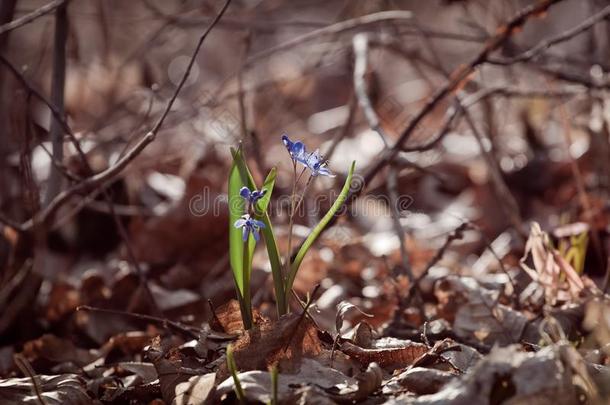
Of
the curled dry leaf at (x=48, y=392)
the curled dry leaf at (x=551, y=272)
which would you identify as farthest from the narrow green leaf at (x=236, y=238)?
the curled dry leaf at (x=551, y=272)

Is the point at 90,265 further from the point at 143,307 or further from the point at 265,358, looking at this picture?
the point at 265,358

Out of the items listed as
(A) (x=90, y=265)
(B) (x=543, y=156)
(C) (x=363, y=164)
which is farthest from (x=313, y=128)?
(A) (x=90, y=265)

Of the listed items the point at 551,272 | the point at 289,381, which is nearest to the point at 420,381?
the point at 289,381

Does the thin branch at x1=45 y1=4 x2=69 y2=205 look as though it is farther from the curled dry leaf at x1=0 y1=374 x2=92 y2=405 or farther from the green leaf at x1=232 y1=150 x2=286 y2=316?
the green leaf at x1=232 y1=150 x2=286 y2=316

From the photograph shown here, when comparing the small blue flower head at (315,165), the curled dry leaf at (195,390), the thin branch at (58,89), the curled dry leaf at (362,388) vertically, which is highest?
the thin branch at (58,89)

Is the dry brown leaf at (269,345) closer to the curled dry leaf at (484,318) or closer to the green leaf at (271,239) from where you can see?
the green leaf at (271,239)

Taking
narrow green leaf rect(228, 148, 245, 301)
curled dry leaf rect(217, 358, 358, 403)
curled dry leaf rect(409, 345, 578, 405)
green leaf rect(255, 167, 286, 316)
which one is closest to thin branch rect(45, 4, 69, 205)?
narrow green leaf rect(228, 148, 245, 301)

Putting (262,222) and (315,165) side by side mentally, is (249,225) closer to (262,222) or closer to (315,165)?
(262,222)

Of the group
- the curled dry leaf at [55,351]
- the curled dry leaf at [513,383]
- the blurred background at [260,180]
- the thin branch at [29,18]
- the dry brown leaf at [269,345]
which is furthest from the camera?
the blurred background at [260,180]
